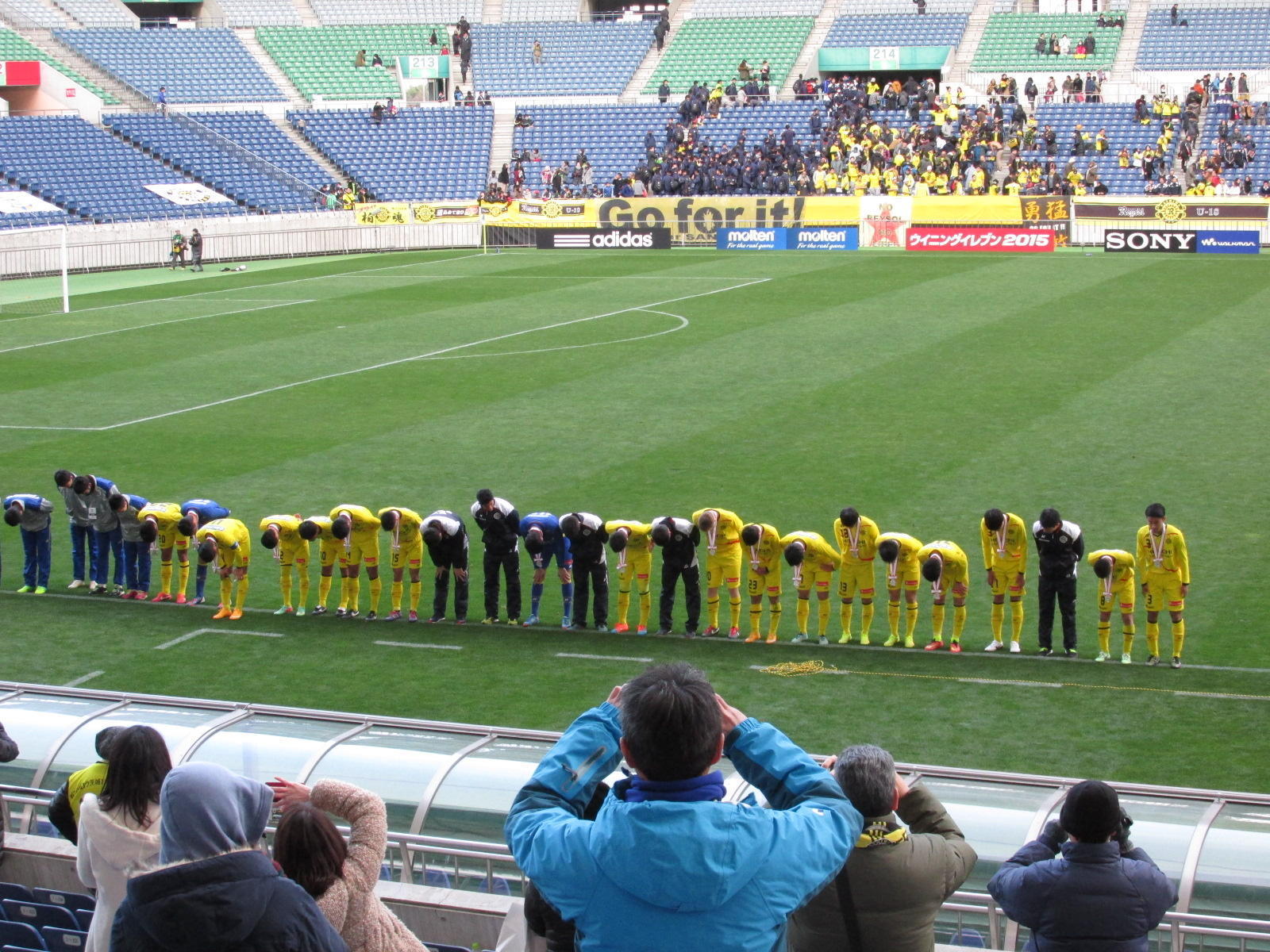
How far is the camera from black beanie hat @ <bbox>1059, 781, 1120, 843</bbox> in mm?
4684

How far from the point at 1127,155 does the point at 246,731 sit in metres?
49.2

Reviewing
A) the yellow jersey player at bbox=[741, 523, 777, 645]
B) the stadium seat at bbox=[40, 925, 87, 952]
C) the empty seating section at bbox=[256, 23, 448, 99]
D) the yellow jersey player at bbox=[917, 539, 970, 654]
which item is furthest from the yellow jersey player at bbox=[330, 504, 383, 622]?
the empty seating section at bbox=[256, 23, 448, 99]

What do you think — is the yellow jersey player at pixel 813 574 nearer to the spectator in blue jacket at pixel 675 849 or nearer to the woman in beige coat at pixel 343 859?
the woman in beige coat at pixel 343 859

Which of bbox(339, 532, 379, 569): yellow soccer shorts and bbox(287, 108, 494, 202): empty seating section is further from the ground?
bbox(287, 108, 494, 202): empty seating section

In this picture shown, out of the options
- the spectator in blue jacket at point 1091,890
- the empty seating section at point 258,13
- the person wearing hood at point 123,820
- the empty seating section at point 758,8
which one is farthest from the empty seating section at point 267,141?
the spectator in blue jacket at point 1091,890

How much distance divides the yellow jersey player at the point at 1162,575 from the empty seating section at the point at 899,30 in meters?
52.5

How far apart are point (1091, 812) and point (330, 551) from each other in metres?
10.7

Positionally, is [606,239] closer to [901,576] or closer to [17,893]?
[901,576]

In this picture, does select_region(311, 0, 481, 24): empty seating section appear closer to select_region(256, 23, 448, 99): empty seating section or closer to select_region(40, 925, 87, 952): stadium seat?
select_region(256, 23, 448, 99): empty seating section

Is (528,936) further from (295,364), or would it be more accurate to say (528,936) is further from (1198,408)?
(295,364)

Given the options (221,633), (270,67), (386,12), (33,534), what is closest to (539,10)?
(386,12)

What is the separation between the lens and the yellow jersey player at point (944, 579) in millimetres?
12867

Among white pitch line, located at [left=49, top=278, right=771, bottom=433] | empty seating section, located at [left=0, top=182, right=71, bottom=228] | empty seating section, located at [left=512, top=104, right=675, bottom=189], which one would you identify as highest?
empty seating section, located at [left=512, top=104, right=675, bottom=189]

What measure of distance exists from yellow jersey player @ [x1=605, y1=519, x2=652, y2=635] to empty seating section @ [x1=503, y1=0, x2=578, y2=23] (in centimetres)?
5954
